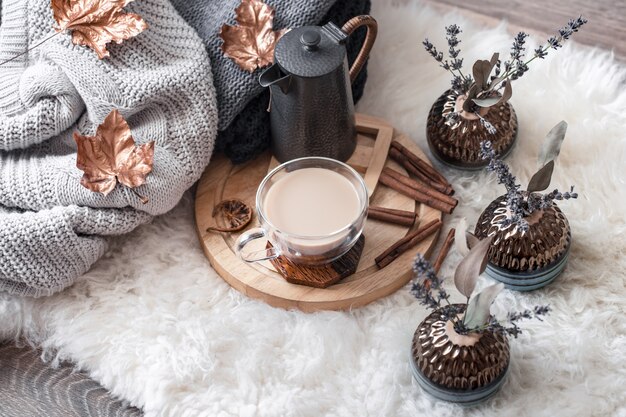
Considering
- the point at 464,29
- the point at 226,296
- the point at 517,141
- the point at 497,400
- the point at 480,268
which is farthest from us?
the point at 464,29

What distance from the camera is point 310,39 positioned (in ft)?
3.65

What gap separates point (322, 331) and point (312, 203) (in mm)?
178

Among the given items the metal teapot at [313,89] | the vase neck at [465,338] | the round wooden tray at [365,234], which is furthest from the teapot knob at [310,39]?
the vase neck at [465,338]

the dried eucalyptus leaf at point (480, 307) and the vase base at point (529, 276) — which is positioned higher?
the dried eucalyptus leaf at point (480, 307)

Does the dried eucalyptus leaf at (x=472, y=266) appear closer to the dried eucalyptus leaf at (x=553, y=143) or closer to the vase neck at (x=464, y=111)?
the dried eucalyptus leaf at (x=553, y=143)

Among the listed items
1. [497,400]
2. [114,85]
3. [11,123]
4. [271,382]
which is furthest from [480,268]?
[11,123]

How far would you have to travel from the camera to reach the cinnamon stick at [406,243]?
1.14 metres

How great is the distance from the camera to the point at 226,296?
116 cm

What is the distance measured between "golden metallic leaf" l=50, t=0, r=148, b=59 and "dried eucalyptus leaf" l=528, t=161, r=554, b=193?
0.60 metres

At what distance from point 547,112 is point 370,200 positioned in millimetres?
337

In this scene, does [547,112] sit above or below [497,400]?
above

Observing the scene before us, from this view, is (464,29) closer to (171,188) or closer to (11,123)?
(171,188)

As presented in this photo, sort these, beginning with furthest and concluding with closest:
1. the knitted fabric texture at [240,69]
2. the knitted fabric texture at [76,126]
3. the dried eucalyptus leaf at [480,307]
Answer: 1. the knitted fabric texture at [240,69]
2. the knitted fabric texture at [76,126]
3. the dried eucalyptus leaf at [480,307]

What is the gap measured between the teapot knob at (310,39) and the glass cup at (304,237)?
0.16 m
